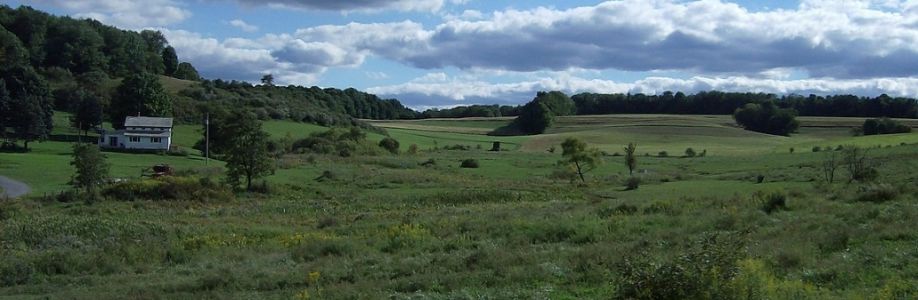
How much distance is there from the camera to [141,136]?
8762 cm

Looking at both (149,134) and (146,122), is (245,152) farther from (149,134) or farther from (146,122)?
(146,122)

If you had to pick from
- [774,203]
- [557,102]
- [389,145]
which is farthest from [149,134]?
[557,102]

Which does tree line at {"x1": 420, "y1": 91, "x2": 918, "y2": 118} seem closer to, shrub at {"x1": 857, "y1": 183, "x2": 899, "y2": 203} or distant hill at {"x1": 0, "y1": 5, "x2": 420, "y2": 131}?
distant hill at {"x1": 0, "y1": 5, "x2": 420, "y2": 131}

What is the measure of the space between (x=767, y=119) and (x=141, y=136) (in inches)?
3529

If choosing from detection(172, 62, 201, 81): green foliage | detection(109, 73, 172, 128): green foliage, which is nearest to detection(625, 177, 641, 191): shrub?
detection(109, 73, 172, 128): green foliage

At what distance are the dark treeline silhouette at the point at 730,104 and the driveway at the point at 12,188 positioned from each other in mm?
123670

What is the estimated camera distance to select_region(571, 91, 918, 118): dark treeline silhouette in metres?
136

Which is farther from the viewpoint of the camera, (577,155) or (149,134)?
(149,134)

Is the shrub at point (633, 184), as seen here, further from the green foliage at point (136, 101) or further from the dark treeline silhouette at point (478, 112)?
the dark treeline silhouette at point (478, 112)

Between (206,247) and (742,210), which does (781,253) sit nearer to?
(742,210)

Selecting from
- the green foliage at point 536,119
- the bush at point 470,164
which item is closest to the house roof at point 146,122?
the bush at point 470,164

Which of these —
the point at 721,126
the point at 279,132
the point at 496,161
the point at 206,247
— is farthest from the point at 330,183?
the point at 721,126

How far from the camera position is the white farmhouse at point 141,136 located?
287ft

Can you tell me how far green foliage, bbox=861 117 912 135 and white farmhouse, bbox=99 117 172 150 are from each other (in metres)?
90.5
